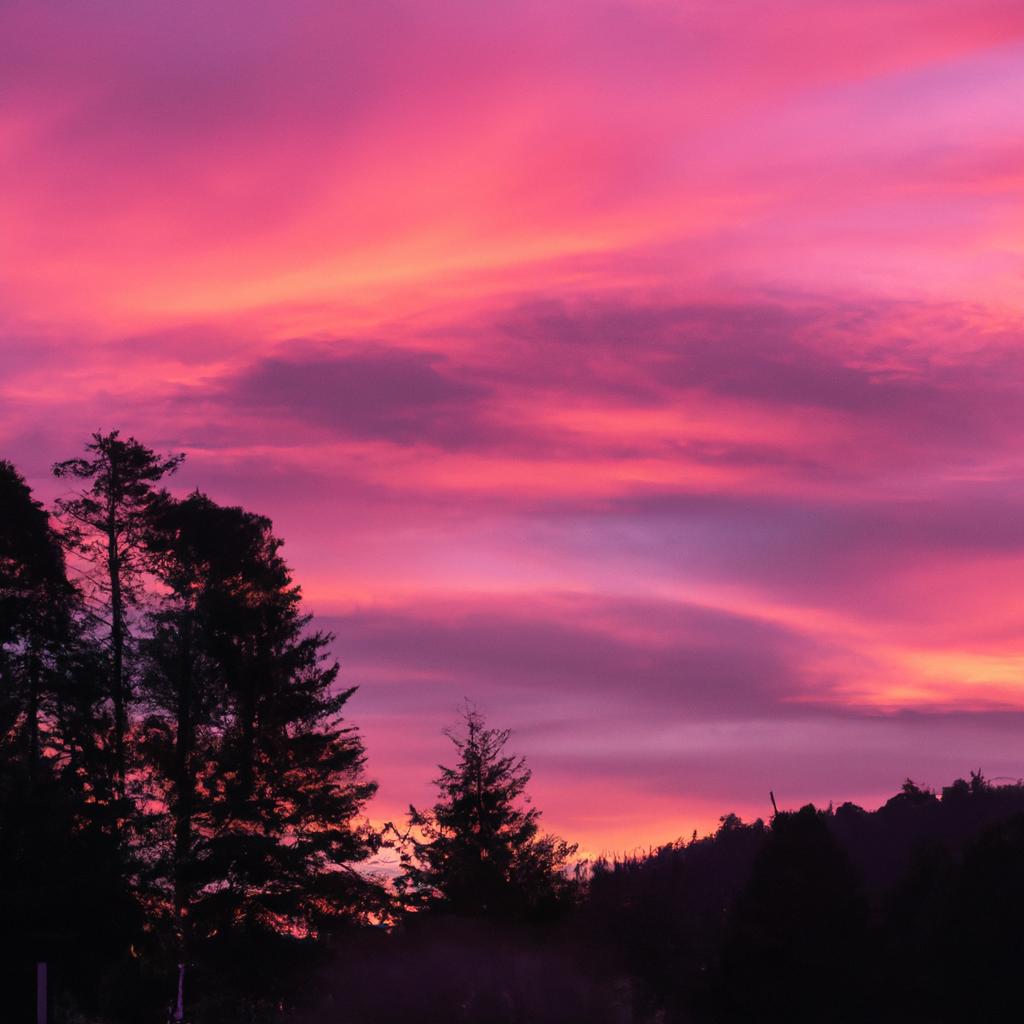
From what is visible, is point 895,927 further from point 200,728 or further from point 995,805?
point 995,805

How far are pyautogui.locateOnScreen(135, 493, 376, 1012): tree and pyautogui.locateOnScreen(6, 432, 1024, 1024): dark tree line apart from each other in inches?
3.3

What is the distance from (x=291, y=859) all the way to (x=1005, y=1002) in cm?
2678

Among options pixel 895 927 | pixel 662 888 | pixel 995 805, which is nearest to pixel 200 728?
pixel 662 888

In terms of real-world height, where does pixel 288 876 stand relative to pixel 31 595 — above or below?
below

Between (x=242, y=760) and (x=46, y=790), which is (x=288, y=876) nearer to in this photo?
(x=242, y=760)

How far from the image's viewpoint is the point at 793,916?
207 feet

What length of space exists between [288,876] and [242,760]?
14.4 feet

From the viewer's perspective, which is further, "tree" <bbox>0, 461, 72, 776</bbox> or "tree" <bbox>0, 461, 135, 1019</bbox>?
"tree" <bbox>0, 461, 72, 776</bbox>

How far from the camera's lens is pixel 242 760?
60500 millimetres

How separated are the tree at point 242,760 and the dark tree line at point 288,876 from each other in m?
0.08

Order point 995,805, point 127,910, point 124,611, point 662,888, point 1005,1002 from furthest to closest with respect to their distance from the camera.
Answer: point 995,805, point 662,888, point 1005,1002, point 124,611, point 127,910

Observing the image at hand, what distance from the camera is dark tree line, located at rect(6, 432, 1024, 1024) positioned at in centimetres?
5631

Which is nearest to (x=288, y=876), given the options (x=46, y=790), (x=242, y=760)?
(x=242, y=760)

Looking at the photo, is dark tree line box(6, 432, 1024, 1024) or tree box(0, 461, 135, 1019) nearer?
tree box(0, 461, 135, 1019)
